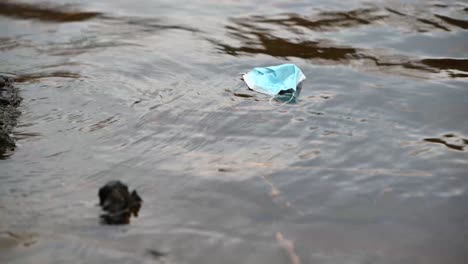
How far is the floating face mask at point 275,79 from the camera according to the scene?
464 cm

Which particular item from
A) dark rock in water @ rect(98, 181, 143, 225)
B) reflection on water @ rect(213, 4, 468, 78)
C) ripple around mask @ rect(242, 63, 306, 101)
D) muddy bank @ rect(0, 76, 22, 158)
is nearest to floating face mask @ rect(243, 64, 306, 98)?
ripple around mask @ rect(242, 63, 306, 101)

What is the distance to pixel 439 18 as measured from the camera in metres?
6.07

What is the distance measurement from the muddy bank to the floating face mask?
1735mm

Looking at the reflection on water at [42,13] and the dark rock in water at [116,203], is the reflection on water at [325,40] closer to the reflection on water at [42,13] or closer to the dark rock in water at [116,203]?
the reflection on water at [42,13]

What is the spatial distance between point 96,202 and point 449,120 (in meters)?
2.51

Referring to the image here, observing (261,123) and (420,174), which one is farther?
(261,123)

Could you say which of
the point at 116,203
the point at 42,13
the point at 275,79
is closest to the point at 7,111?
the point at 116,203

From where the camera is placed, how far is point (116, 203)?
2984 millimetres

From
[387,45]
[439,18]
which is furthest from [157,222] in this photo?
[439,18]

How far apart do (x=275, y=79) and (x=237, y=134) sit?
919mm

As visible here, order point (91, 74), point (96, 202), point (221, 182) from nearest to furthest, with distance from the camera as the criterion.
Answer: point (96, 202)
point (221, 182)
point (91, 74)

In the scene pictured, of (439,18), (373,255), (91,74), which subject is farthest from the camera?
(439,18)

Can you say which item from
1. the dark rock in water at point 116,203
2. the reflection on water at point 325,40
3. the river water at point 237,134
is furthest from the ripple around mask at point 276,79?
the dark rock in water at point 116,203

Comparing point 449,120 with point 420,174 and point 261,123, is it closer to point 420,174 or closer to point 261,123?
point 420,174
